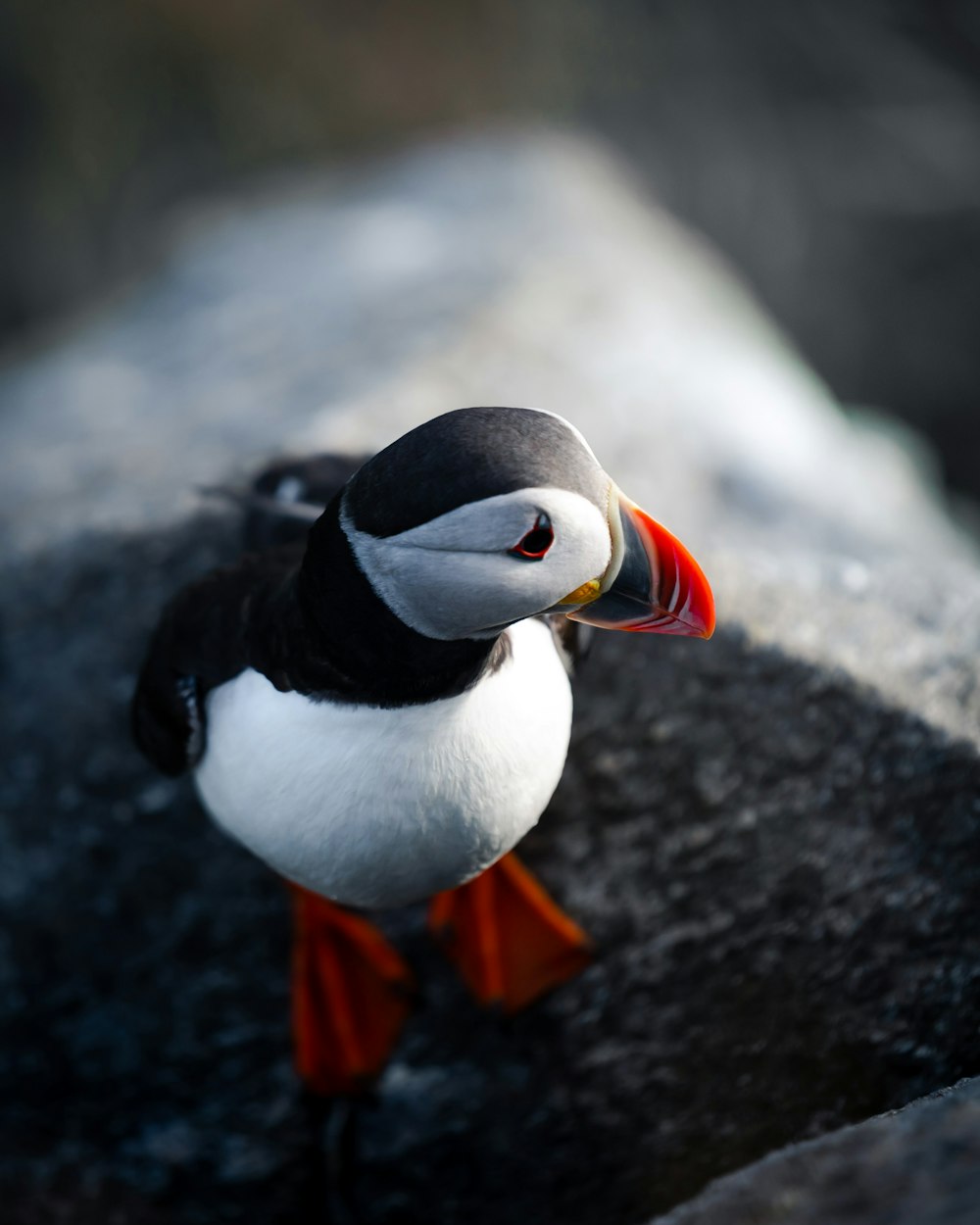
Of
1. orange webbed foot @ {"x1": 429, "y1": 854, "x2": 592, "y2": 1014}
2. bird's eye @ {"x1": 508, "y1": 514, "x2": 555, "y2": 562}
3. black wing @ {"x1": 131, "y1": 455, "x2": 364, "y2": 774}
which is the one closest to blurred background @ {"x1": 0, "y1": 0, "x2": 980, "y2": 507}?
orange webbed foot @ {"x1": 429, "y1": 854, "x2": 592, "y2": 1014}

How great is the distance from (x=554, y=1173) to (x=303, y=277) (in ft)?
11.0

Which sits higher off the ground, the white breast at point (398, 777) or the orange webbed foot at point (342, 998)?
the white breast at point (398, 777)

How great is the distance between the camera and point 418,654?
1.63m

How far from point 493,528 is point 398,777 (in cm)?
45

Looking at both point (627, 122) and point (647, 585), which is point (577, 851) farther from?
point (627, 122)

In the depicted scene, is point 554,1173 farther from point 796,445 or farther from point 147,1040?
point 796,445

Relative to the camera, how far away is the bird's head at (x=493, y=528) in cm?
148

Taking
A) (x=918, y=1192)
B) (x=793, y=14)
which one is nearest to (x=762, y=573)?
(x=918, y=1192)

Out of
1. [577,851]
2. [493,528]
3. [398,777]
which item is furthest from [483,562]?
[577,851]

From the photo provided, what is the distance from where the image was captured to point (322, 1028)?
2408mm

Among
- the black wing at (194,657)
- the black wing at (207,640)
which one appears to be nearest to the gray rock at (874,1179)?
the black wing at (207,640)

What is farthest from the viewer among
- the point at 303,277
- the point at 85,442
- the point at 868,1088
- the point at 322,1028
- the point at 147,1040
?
the point at 303,277

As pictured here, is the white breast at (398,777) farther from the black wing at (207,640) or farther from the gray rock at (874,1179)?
the gray rock at (874,1179)

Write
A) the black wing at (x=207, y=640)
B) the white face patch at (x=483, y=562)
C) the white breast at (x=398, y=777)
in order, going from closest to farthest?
the white face patch at (x=483, y=562)
the white breast at (x=398, y=777)
the black wing at (x=207, y=640)
